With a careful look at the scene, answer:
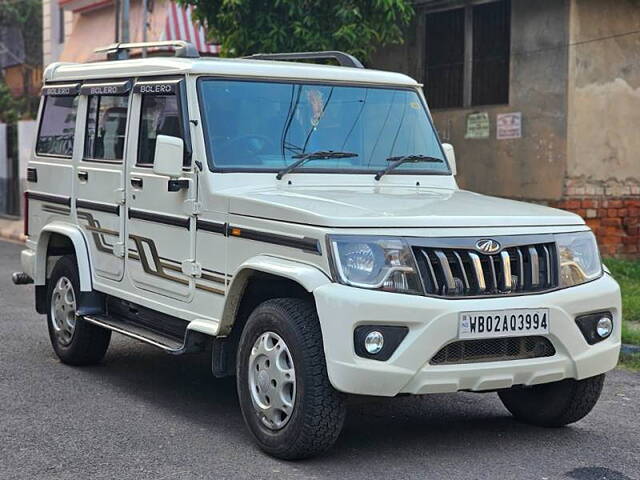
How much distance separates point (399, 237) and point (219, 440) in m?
1.57

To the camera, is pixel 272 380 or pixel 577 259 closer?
pixel 272 380

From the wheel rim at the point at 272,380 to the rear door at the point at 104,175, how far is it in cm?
190

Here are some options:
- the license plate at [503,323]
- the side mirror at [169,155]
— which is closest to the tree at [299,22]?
the side mirror at [169,155]

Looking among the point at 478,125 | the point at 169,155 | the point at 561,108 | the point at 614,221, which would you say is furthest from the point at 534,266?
the point at 478,125

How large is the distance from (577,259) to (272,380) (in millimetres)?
1712

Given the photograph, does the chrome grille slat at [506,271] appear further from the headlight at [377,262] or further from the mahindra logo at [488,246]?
the headlight at [377,262]

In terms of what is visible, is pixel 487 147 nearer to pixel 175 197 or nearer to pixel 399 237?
pixel 175 197

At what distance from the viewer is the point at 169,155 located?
6.39 m

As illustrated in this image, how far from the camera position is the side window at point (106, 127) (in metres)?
7.60

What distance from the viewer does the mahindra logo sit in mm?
5625

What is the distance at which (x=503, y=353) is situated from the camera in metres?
5.68

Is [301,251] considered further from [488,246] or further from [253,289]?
[488,246]

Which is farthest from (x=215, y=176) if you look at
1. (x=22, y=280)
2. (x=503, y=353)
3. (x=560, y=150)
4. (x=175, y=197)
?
(x=560, y=150)

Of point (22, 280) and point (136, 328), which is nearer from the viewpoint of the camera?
point (136, 328)
